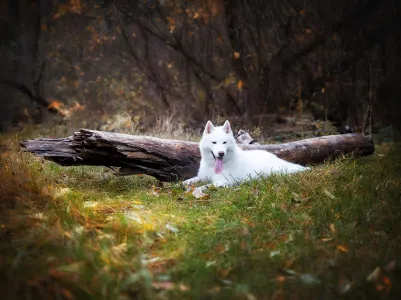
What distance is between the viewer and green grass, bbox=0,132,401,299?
7.47ft

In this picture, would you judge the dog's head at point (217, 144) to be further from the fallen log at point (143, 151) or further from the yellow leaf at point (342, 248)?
the yellow leaf at point (342, 248)

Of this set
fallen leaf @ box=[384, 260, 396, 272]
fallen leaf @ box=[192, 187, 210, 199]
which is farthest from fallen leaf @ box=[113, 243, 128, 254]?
fallen leaf @ box=[384, 260, 396, 272]

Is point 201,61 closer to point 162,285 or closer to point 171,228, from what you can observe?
point 171,228

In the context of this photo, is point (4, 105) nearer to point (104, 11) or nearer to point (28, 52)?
point (28, 52)

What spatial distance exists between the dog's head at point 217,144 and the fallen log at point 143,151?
15.8 inches

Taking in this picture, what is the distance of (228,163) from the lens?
5.42 m

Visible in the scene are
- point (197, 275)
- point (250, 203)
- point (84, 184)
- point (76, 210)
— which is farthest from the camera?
point (84, 184)

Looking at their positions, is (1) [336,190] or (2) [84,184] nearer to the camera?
(1) [336,190]

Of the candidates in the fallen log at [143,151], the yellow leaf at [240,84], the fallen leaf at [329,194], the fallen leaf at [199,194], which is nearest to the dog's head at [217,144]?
the fallen log at [143,151]

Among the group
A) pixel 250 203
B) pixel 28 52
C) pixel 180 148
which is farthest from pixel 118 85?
pixel 250 203

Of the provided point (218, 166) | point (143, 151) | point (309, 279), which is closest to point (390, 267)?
point (309, 279)

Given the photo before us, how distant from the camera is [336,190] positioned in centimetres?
418

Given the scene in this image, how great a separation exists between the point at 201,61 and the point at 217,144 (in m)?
7.90

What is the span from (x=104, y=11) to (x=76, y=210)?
1041 centimetres
